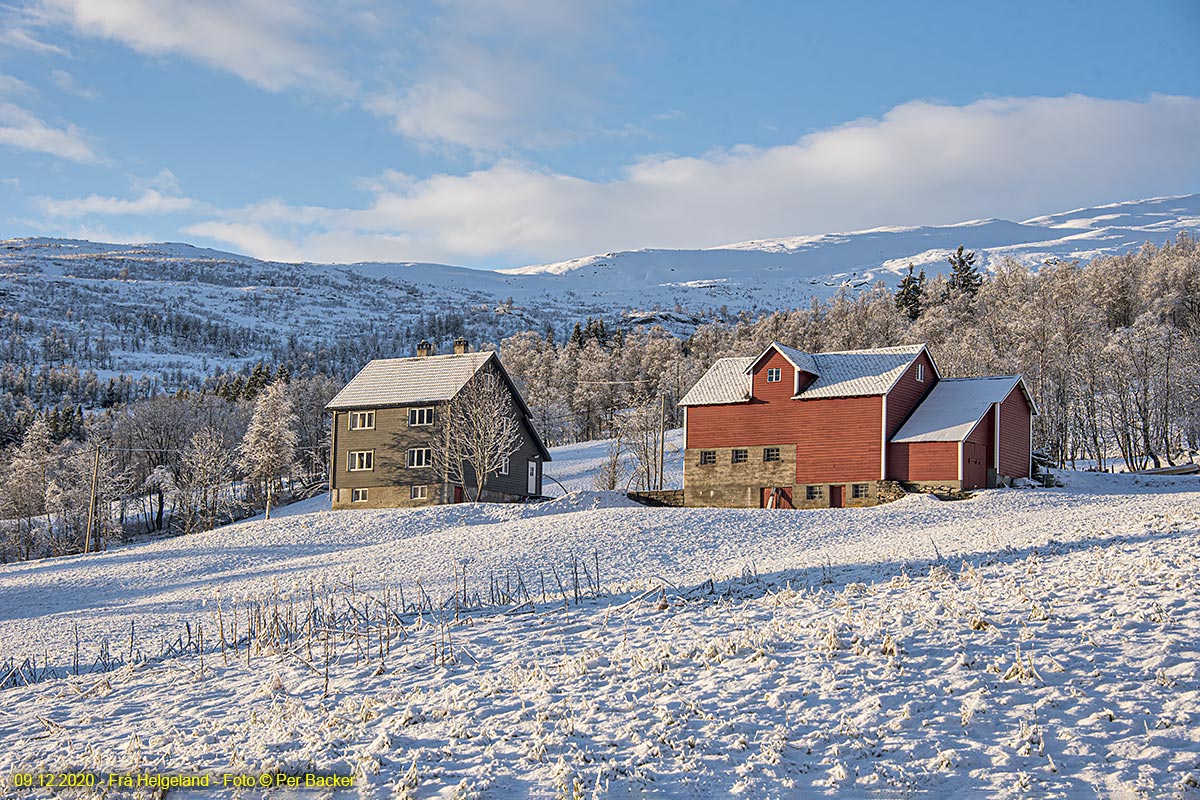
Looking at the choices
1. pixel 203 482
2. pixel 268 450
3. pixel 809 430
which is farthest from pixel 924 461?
pixel 203 482

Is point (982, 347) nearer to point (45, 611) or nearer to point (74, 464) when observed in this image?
point (45, 611)

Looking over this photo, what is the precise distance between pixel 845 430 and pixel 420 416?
2281 centimetres

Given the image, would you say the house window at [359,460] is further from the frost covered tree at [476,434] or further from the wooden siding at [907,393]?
the wooden siding at [907,393]

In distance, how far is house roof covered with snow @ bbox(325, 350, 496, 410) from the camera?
50.6m

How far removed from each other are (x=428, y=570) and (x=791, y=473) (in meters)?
22.5

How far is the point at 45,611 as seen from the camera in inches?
1105

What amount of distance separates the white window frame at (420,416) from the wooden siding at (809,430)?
14347 millimetres

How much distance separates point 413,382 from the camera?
5203 centimetres

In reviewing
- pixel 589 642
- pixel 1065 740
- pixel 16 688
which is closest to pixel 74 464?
pixel 16 688

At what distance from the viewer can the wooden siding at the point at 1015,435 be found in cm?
4403

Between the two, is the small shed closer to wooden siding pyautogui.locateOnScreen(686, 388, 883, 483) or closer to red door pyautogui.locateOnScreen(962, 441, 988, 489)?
red door pyautogui.locateOnScreen(962, 441, 988, 489)

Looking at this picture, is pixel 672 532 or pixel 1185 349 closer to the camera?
pixel 672 532

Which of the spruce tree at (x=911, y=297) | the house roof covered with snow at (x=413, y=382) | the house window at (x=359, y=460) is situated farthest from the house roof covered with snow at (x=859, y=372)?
the spruce tree at (x=911, y=297)

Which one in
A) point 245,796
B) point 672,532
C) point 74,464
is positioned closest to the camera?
point 245,796
